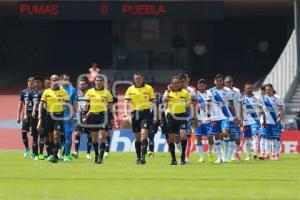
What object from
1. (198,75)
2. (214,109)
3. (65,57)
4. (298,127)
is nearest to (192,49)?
(198,75)

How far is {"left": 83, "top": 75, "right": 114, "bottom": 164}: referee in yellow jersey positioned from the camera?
26.3 metres

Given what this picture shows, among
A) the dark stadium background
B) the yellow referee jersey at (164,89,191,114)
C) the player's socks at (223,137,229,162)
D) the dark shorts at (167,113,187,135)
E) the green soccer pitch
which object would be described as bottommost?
the green soccer pitch

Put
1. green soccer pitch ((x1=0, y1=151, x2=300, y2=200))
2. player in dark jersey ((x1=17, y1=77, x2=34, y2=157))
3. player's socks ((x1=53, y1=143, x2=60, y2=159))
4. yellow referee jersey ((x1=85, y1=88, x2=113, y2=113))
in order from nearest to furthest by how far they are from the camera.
Answer: green soccer pitch ((x1=0, y1=151, x2=300, y2=200)) < yellow referee jersey ((x1=85, y1=88, x2=113, y2=113)) < player's socks ((x1=53, y1=143, x2=60, y2=159)) < player in dark jersey ((x1=17, y1=77, x2=34, y2=157))

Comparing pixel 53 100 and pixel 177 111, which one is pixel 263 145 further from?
pixel 53 100

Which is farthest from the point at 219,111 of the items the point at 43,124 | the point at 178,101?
the point at 43,124

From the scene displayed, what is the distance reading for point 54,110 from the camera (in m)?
26.8

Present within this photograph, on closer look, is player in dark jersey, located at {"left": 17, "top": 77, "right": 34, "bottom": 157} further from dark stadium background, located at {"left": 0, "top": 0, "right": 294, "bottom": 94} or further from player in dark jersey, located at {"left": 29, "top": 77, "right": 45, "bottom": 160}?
dark stadium background, located at {"left": 0, "top": 0, "right": 294, "bottom": 94}

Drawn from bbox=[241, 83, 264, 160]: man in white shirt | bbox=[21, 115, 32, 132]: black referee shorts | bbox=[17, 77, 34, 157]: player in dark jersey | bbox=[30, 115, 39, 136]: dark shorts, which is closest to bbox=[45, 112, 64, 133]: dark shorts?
bbox=[30, 115, 39, 136]: dark shorts

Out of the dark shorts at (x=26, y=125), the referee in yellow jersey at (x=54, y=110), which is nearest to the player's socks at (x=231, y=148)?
the referee in yellow jersey at (x=54, y=110)

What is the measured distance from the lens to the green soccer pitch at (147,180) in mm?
17500

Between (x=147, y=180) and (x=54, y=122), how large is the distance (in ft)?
22.2

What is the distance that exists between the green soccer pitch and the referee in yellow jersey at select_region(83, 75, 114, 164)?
0.53 metres

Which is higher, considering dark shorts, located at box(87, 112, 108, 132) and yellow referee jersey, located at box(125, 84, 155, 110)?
yellow referee jersey, located at box(125, 84, 155, 110)

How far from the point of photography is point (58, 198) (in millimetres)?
16781
